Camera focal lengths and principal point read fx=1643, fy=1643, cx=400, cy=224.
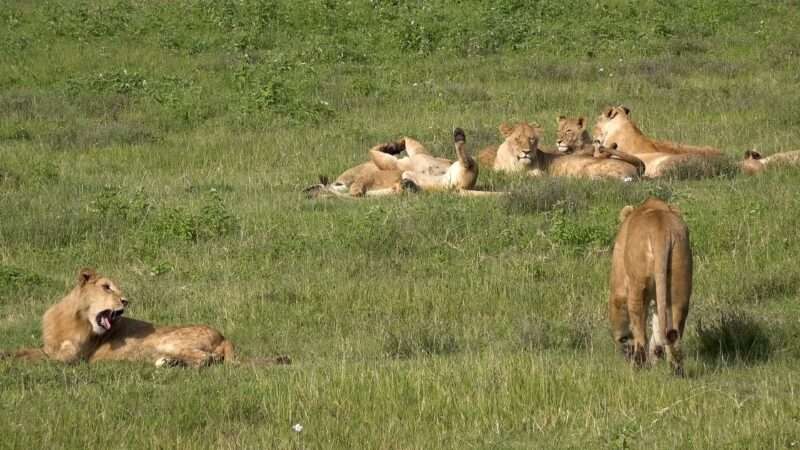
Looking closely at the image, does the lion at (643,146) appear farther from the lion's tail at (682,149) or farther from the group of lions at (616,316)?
the group of lions at (616,316)

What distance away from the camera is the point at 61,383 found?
8.79 metres

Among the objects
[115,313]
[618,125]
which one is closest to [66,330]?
[115,313]

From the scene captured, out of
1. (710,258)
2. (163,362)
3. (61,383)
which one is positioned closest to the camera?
(61,383)

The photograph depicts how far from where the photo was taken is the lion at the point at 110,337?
9547mm

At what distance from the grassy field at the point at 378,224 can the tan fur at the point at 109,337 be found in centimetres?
24

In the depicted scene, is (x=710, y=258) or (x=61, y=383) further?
(x=710, y=258)

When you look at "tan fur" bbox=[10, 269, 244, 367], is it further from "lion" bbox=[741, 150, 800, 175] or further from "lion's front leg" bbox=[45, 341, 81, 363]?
"lion" bbox=[741, 150, 800, 175]

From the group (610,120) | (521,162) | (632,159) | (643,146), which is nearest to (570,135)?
(610,120)

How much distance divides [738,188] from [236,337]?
5807 mm

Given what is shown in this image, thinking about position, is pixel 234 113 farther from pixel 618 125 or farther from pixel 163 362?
pixel 163 362

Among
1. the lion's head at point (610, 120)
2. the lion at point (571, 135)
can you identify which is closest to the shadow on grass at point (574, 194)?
the lion's head at point (610, 120)

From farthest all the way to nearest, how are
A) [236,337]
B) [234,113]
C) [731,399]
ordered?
[234,113] → [236,337] → [731,399]

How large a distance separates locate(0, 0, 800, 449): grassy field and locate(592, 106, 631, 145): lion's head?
1.23 metres

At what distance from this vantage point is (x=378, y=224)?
1305 centimetres
